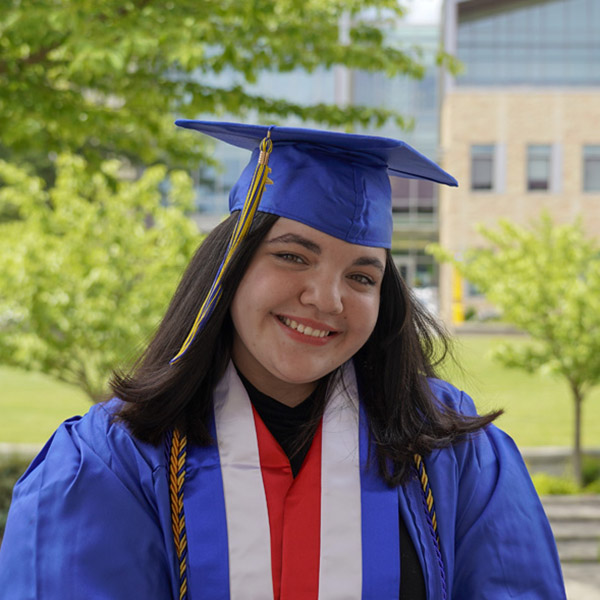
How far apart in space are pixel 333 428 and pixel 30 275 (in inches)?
212

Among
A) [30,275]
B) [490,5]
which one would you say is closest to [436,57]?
[30,275]

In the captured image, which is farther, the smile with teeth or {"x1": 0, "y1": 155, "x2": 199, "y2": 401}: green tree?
{"x1": 0, "y1": 155, "x2": 199, "y2": 401}: green tree

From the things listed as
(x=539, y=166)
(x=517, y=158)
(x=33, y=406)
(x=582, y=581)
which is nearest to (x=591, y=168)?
(x=539, y=166)

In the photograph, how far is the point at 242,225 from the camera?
154 cm

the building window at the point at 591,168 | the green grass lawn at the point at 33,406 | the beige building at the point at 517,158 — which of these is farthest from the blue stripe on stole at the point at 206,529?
the building window at the point at 591,168

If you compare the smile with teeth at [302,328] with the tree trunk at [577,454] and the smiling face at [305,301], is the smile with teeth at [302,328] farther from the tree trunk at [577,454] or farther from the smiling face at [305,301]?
the tree trunk at [577,454]

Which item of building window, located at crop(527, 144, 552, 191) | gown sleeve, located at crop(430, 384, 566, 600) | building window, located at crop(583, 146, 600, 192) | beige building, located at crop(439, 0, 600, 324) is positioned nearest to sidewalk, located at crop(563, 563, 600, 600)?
gown sleeve, located at crop(430, 384, 566, 600)

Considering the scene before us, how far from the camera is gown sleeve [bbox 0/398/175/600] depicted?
1386 mm

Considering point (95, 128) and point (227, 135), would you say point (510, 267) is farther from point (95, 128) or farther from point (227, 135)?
point (227, 135)

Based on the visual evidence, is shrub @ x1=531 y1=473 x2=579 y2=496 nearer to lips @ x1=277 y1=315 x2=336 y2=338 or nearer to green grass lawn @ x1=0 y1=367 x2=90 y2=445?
green grass lawn @ x1=0 y1=367 x2=90 y2=445

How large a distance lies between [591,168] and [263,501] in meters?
27.3

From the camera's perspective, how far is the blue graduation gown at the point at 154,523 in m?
1.40

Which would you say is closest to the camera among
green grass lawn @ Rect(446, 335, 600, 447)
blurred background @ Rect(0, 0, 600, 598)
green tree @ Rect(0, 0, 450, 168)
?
green tree @ Rect(0, 0, 450, 168)

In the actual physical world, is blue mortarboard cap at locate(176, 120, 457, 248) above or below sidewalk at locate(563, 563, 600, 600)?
above
